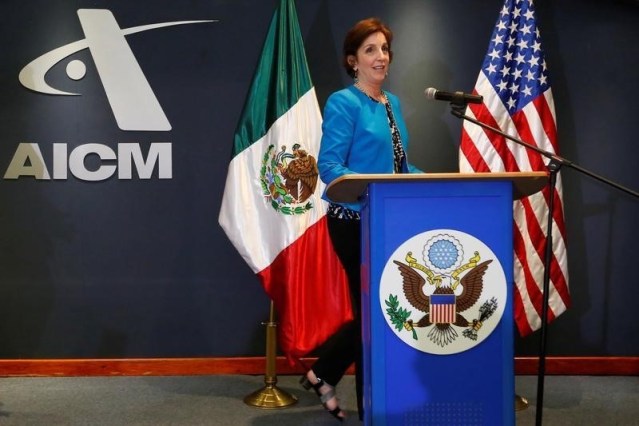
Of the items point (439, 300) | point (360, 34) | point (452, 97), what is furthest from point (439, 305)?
point (360, 34)

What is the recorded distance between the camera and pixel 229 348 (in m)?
4.20

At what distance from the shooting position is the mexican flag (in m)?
3.56

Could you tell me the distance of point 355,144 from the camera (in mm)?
2770

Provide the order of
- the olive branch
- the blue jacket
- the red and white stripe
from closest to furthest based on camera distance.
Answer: the olive branch → the blue jacket → the red and white stripe

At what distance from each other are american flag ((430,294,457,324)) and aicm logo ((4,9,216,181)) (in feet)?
8.19

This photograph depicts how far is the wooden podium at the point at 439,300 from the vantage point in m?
2.16

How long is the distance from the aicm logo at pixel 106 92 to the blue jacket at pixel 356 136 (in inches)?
68.8

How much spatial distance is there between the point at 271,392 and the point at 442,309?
5.39 ft

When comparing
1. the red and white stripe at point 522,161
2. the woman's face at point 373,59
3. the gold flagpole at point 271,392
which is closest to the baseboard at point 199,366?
the gold flagpole at point 271,392

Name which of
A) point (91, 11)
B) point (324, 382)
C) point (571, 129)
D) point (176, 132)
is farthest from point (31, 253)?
point (571, 129)

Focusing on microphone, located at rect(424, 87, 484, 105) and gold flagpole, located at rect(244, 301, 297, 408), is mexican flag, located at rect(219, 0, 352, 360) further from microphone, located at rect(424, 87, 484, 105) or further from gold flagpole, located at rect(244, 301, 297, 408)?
microphone, located at rect(424, 87, 484, 105)

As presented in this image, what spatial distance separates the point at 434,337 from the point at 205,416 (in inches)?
59.3

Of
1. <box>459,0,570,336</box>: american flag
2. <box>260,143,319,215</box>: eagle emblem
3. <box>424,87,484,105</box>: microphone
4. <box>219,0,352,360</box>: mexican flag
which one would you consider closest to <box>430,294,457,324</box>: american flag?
<box>424,87,484,105</box>: microphone

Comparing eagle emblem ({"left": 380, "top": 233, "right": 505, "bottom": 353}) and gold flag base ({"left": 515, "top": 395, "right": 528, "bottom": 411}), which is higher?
eagle emblem ({"left": 380, "top": 233, "right": 505, "bottom": 353})
